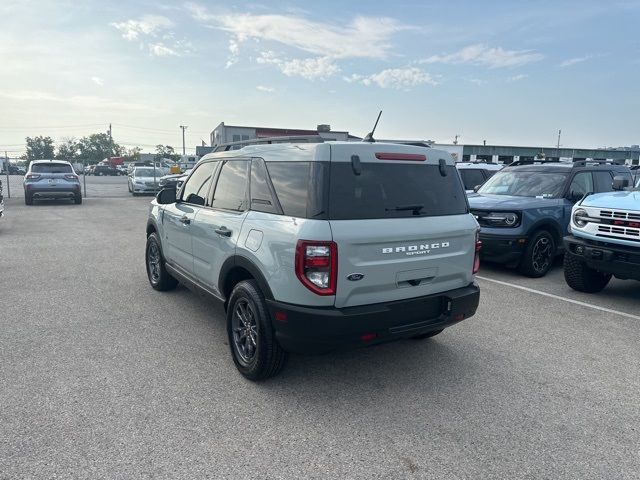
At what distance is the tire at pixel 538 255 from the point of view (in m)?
7.44

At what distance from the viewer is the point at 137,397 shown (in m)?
3.50

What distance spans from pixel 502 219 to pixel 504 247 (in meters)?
0.46

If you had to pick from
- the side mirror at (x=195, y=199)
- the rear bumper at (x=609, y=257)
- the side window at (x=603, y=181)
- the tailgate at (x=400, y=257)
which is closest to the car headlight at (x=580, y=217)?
the rear bumper at (x=609, y=257)

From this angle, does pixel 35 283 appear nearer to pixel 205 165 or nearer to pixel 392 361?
pixel 205 165

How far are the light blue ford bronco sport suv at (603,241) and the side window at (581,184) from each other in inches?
55.0

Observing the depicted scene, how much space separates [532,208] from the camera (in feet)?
24.4

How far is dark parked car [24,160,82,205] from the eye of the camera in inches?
695

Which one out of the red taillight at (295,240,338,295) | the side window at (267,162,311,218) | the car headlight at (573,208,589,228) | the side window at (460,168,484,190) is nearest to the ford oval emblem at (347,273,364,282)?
the red taillight at (295,240,338,295)

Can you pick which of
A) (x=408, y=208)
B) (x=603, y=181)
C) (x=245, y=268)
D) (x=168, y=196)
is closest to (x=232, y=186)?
(x=245, y=268)

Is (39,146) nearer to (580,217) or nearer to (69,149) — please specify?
(69,149)

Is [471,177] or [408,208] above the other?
[471,177]

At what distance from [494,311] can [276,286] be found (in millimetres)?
3487

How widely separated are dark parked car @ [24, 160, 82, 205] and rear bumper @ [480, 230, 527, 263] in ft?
53.9

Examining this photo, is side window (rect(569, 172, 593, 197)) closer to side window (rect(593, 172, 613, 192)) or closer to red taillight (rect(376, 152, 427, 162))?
side window (rect(593, 172, 613, 192))
